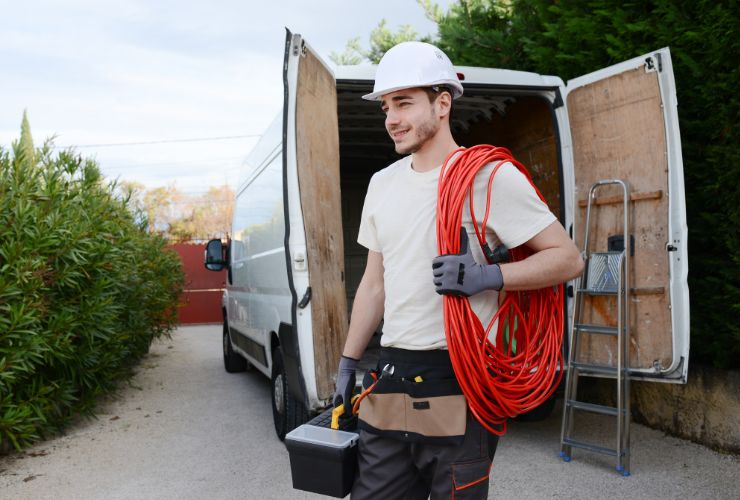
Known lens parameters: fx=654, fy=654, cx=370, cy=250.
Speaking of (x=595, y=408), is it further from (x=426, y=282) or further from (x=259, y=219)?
(x=259, y=219)

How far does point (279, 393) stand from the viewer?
15.9 ft

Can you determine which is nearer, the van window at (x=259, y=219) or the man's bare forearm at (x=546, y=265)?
the man's bare forearm at (x=546, y=265)

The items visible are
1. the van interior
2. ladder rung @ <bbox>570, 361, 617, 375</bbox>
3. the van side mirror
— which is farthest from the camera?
the van side mirror

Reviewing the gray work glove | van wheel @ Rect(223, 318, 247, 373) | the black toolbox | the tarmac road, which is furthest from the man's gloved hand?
van wheel @ Rect(223, 318, 247, 373)

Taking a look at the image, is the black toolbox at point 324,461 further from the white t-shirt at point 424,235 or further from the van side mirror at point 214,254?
the van side mirror at point 214,254

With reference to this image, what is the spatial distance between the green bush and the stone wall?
4.34m

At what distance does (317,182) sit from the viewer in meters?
4.04

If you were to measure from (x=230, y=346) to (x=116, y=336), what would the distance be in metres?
2.37

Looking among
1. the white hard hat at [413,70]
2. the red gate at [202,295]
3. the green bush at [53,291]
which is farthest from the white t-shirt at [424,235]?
the red gate at [202,295]

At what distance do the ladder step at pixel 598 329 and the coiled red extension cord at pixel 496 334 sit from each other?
2.43 m

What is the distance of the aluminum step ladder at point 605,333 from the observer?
405 cm

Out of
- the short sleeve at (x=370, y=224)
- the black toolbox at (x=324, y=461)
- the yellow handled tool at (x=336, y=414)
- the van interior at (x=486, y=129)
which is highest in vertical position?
the van interior at (x=486, y=129)

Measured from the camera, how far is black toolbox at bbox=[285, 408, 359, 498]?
1.84 metres

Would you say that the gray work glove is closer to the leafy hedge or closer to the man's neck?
the man's neck
